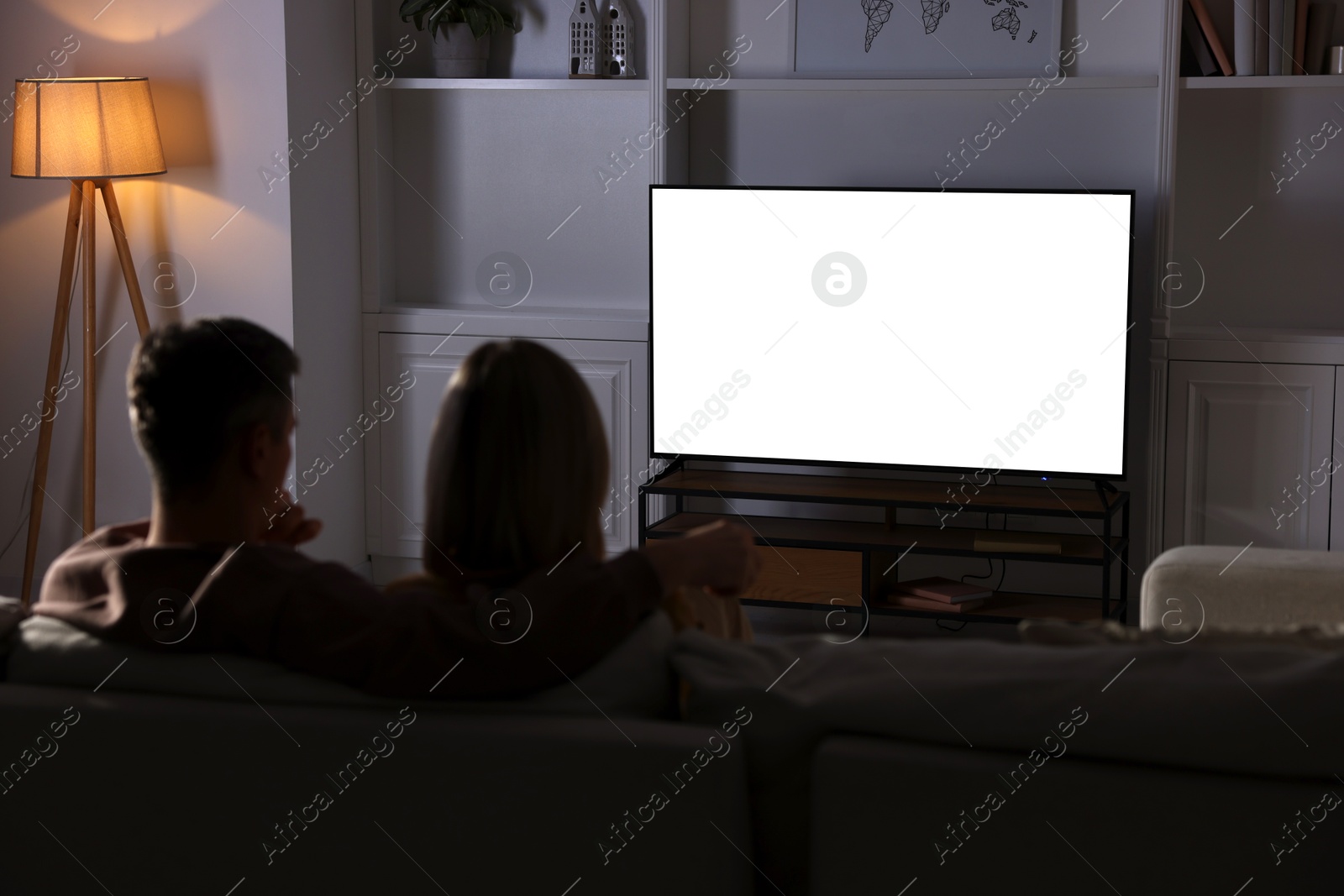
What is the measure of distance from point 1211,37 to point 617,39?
1.66 meters

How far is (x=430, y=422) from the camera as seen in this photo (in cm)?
419

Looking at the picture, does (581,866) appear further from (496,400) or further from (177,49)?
(177,49)

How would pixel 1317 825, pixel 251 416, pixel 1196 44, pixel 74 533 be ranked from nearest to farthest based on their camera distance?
pixel 1317 825 < pixel 251 416 < pixel 1196 44 < pixel 74 533

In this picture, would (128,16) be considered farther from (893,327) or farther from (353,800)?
(353,800)

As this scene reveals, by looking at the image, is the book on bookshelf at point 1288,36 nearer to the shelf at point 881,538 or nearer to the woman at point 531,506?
the shelf at point 881,538

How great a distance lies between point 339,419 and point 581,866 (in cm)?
306

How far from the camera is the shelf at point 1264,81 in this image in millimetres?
3473

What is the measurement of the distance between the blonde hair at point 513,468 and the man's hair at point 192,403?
0.74 feet

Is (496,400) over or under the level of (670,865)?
over

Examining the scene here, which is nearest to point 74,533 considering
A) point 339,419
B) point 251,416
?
point 339,419

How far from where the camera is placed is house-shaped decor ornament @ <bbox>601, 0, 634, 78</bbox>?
13.1 feet

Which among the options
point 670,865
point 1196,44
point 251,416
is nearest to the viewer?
point 670,865

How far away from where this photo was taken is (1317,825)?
1132mm

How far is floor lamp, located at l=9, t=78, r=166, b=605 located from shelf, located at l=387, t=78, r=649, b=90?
79 cm
